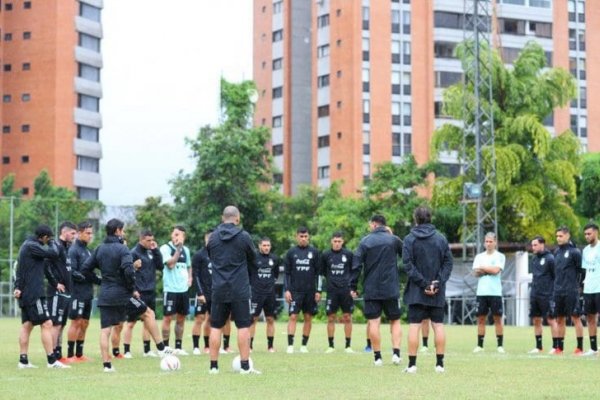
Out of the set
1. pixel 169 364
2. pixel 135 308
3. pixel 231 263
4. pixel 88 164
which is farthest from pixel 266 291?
pixel 88 164

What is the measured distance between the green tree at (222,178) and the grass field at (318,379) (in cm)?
4780

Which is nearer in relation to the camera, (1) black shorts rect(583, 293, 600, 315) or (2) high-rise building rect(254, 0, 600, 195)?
(1) black shorts rect(583, 293, 600, 315)

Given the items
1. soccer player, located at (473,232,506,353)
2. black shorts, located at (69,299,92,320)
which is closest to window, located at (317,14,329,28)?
soccer player, located at (473,232,506,353)

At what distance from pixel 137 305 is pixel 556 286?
793cm

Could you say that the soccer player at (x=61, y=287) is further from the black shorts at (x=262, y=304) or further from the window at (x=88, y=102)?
the window at (x=88, y=102)

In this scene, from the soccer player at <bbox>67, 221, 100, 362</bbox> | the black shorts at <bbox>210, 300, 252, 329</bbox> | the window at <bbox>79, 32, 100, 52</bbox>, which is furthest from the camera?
the window at <bbox>79, 32, 100, 52</bbox>

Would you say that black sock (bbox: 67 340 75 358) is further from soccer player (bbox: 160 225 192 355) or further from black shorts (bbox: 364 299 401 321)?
black shorts (bbox: 364 299 401 321)

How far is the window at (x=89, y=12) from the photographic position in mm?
100250

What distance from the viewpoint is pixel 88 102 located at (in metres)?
101

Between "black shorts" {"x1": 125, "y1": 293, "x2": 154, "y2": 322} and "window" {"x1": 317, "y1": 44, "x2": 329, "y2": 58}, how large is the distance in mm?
73383

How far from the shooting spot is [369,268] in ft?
62.7

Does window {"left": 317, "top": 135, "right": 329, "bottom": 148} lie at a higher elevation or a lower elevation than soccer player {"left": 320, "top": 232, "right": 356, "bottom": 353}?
higher

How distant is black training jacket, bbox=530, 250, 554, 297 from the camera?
2394 centimetres

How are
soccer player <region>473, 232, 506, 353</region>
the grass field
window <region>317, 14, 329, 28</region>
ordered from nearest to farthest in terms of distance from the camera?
the grass field, soccer player <region>473, 232, 506, 353</region>, window <region>317, 14, 329, 28</region>
